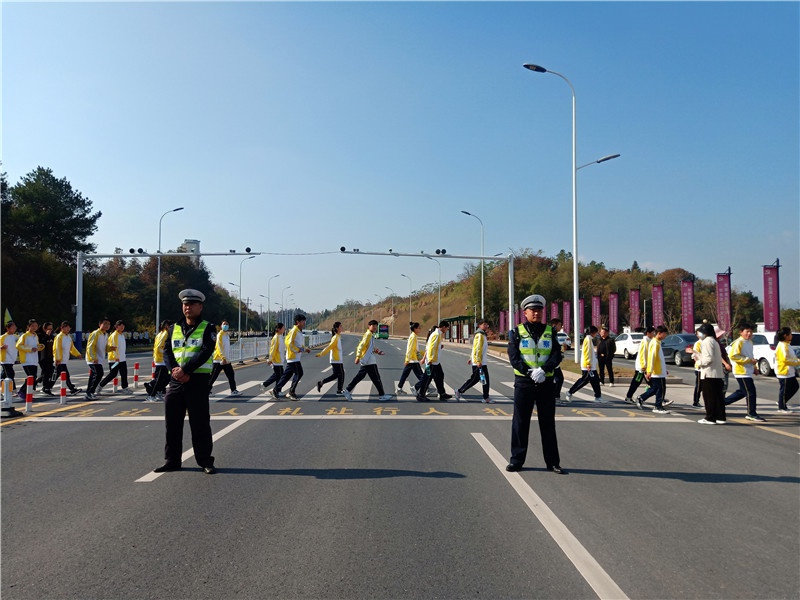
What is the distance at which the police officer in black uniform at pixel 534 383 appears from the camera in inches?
263

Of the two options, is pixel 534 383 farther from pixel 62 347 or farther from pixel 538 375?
pixel 62 347

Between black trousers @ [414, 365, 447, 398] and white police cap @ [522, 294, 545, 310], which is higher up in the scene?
white police cap @ [522, 294, 545, 310]

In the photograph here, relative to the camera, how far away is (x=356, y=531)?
475 centimetres

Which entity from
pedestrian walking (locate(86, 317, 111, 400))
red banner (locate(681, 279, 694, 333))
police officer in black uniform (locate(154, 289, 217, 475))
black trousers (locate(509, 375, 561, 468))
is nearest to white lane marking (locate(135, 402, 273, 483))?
police officer in black uniform (locate(154, 289, 217, 475))

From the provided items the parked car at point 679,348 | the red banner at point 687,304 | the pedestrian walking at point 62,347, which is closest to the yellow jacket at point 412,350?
the pedestrian walking at point 62,347

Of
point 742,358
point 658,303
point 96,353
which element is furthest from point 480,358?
point 658,303

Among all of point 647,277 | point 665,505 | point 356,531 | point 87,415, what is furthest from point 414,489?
point 647,277

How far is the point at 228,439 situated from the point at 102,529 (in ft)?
13.1

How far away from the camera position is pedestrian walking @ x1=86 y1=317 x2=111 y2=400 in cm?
1398

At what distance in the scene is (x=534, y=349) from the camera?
21.9ft

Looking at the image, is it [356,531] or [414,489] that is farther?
[414,489]

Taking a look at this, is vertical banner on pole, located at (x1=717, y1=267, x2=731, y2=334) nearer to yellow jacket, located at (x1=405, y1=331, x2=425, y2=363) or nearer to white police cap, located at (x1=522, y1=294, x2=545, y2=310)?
yellow jacket, located at (x1=405, y1=331, x2=425, y2=363)

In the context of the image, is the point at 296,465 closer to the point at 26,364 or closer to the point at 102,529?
the point at 102,529

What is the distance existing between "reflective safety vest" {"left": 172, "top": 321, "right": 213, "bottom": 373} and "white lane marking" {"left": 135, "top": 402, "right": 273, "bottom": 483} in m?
1.16
